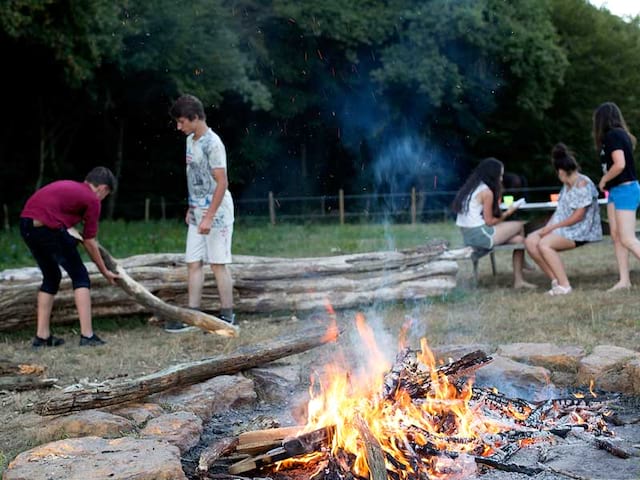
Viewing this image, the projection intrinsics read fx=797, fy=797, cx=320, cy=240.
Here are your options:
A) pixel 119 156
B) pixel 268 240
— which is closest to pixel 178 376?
pixel 268 240

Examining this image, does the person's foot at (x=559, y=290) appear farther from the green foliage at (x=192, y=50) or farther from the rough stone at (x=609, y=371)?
the green foliage at (x=192, y=50)

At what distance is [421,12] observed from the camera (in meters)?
22.7

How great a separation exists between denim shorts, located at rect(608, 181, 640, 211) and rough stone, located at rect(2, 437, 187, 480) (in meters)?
5.72

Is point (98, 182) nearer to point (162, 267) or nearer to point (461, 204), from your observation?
point (162, 267)

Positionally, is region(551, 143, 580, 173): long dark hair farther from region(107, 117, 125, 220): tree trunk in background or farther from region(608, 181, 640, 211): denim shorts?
region(107, 117, 125, 220): tree trunk in background

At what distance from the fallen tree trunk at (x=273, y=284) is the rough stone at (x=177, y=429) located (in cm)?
301

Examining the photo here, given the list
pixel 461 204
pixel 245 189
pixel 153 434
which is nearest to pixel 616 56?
pixel 245 189

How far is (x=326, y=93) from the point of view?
24.3 m

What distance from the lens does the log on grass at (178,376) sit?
366 cm

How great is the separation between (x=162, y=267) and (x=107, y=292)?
1.79ft

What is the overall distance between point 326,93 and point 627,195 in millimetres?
17447

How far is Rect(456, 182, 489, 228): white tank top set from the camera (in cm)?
825

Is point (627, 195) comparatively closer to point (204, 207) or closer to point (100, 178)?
point (204, 207)

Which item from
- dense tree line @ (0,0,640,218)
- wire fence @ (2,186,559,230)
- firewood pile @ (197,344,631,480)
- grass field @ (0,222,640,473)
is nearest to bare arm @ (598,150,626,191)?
grass field @ (0,222,640,473)
